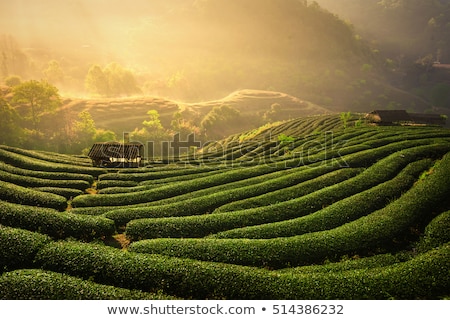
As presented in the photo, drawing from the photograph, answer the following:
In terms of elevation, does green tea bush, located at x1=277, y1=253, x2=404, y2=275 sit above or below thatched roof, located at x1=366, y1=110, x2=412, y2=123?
below

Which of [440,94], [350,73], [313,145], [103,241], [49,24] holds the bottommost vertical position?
[103,241]

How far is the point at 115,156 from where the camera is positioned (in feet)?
119

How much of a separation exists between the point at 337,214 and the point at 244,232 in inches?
263

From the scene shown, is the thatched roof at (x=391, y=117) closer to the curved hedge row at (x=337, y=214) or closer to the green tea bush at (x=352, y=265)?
the curved hedge row at (x=337, y=214)

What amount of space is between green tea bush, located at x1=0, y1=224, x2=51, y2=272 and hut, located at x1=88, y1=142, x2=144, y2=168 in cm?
2195

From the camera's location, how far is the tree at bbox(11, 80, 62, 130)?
195ft

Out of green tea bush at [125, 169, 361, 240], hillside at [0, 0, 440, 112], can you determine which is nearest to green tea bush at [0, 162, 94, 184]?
green tea bush at [125, 169, 361, 240]

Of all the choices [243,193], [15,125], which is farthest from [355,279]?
[15,125]

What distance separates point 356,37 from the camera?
169m

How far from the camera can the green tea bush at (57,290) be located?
11656 mm

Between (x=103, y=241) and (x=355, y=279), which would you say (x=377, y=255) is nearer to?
(x=355, y=279)

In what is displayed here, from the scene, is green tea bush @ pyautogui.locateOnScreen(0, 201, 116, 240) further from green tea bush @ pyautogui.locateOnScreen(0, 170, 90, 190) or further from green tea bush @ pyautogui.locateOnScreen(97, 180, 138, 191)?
green tea bush @ pyautogui.locateOnScreen(97, 180, 138, 191)

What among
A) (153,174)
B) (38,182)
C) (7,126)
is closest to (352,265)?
(153,174)
